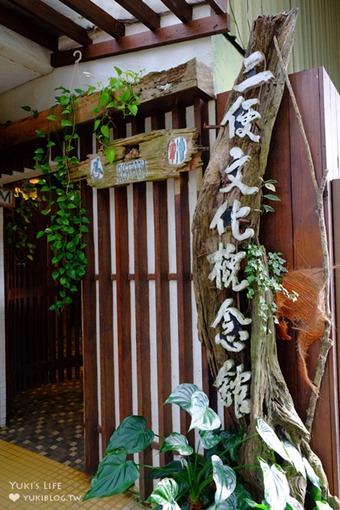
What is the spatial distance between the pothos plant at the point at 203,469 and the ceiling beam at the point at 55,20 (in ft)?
7.99

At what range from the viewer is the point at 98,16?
7.61 ft

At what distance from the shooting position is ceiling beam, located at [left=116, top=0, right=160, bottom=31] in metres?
2.11

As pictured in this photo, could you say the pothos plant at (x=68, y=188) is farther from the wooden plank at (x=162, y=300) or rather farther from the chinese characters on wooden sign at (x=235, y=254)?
the chinese characters on wooden sign at (x=235, y=254)

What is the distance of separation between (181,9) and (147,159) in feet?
2.84

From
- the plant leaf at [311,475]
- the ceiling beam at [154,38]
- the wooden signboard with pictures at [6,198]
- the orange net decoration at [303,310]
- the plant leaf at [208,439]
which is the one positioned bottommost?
the plant leaf at [311,475]

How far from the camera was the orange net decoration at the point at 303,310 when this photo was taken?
1.84 m

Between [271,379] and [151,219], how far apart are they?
3.97 feet

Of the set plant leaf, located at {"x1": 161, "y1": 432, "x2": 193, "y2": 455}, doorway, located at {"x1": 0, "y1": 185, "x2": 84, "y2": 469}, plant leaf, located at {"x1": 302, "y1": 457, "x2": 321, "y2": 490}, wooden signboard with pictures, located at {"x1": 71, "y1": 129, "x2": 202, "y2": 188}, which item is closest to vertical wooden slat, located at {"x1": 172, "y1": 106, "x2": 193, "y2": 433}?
wooden signboard with pictures, located at {"x1": 71, "y1": 129, "x2": 202, "y2": 188}

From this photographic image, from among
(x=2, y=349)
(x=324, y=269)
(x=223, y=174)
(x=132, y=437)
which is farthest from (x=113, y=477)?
(x=2, y=349)

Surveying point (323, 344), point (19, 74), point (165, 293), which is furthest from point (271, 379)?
point (19, 74)

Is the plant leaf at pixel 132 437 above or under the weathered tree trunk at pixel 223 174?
under

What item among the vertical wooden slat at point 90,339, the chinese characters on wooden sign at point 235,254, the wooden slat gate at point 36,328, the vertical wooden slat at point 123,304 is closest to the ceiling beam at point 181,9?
the chinese characters on wooden sign at point 235,254

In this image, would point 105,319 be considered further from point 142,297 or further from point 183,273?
point 183,273

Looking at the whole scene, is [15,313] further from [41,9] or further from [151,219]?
[41,9]
